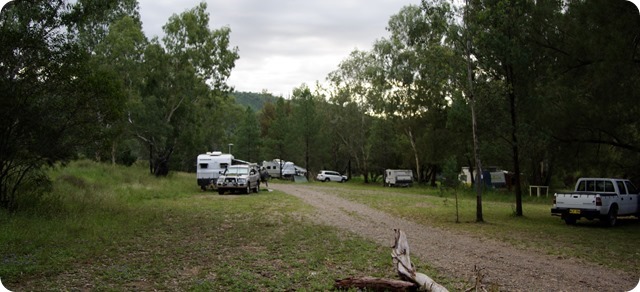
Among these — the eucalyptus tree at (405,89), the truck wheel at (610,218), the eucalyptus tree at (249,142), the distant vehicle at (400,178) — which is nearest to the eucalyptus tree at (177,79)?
the eucalyptus tree at (405,89)

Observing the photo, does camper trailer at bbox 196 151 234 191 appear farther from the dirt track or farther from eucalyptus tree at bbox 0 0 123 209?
the dirt track

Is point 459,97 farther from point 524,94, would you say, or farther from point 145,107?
point 145,107

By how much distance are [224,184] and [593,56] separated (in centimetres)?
2088

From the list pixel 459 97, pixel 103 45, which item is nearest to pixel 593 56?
pixel 459 97

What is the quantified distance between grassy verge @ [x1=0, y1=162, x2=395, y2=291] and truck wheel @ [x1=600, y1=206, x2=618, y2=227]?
9.28 metres

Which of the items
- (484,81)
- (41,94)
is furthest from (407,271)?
(484,81)

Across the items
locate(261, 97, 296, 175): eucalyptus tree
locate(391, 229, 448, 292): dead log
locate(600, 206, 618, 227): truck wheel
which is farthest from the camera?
locate(261, 97, 296, 175): eucalyptus tree

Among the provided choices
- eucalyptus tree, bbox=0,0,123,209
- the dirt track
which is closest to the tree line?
eucalyptus tree, bbox=0,0,123,209

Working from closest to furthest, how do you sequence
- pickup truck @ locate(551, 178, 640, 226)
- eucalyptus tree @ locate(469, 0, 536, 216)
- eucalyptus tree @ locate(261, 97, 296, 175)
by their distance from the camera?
pickup truck @ locate(551, 178, 640, 226) < eucalyptus tree @ locate(469, 0, 536, 216) < eucalyptus tree @ locate(261, 97, 296, 175)

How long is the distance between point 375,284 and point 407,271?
1.89ft

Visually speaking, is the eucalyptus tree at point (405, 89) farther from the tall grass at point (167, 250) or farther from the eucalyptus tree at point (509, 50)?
the tall grass at point (167, 250)

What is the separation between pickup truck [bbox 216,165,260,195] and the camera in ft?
93.5

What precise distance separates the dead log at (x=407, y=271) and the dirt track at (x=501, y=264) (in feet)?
3.49

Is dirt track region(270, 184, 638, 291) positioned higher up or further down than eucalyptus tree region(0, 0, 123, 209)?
further down
